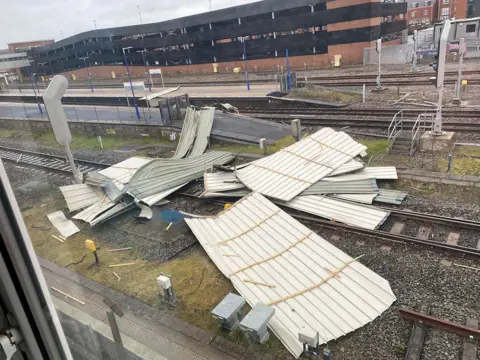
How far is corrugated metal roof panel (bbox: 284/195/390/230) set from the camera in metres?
8.12

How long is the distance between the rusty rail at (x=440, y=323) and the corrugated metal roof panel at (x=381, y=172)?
482 cm

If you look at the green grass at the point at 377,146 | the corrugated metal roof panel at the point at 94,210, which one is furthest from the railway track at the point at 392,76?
the corrugated metal roof panel at the point at 94,210

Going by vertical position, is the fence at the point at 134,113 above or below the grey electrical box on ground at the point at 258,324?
above

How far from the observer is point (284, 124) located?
16.3 meters

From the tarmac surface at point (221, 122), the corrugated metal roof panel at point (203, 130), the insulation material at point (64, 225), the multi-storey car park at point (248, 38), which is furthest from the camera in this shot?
the multi-storey car park at point (248, 38)

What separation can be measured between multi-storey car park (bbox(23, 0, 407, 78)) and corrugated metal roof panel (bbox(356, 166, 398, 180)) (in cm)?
2339

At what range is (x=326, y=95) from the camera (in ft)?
65.4

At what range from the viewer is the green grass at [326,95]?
19.3 m

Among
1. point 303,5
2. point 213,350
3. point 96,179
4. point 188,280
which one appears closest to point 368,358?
point 213,350

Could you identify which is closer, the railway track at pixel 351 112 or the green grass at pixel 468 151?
the green grass at pixel 468 151

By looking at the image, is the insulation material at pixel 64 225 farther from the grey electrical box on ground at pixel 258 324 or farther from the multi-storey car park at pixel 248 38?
the multi-storey car park at pixel 248 38

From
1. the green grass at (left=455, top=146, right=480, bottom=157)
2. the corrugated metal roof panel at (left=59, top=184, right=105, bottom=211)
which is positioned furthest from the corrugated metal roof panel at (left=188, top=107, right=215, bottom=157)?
the green grass at (left=455, top=146, right=480, bottom=157)

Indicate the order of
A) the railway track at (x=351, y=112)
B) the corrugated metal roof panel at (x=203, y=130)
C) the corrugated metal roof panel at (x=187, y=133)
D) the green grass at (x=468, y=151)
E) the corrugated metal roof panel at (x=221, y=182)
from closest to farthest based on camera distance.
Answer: the corrugated metal roof panel at (x=221, y=182), the green grass at (x=468, y=151), the corrugated metal roof panel at (x=203, y=130), the corrugated metal roof panel at (x=187, y=133), the railway track at (x=351, y=112)

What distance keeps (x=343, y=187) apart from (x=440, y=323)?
4625mm
